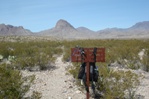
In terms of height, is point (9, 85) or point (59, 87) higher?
point (9, 85)

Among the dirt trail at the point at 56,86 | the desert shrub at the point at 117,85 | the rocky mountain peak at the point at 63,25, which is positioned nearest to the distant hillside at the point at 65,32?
the rocky mountain peak at the point at 63,25

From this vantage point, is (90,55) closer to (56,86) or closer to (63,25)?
(56,86)

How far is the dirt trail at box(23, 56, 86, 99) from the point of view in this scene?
9023 millimetres

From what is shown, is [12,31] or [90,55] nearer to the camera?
[90,55]

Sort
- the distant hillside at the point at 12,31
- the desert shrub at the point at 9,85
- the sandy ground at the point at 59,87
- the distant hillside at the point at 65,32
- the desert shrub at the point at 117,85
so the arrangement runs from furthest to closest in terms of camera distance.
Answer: the distant hillside at the point at 12,31 → the distant hillside at the point at 65,32 → the sandy ground at the point at 59,87 → the desert shrub at the point at 117,85 → the desert shrub at the point at 9,85

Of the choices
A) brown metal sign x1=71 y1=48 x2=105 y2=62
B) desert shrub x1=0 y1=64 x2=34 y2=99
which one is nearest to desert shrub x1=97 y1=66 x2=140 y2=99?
brown metal sign x1=71 y1=48 x2=105 y2=62

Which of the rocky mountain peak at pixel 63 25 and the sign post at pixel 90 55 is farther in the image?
the rocky mountain peak at pixel 63 25

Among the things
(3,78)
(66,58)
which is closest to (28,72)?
(66,58)

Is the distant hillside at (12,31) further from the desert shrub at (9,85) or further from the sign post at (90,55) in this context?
the desert shrub at (9,85)

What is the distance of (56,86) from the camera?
1034 centimetres

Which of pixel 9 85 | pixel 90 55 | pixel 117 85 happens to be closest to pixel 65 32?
pixel 117 85

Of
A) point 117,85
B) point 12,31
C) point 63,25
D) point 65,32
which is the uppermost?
point 63,25

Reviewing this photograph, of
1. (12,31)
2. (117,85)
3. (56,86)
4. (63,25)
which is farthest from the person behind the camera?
(63,25)

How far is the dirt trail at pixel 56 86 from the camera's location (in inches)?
355
